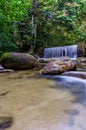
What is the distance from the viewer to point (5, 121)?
277cm

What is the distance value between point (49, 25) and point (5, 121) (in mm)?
12364

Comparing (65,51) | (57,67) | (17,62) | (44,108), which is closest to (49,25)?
(65,51)

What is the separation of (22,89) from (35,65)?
4267 mm

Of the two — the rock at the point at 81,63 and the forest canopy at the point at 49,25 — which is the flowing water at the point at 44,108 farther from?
the forest canopy at the point at 49,25

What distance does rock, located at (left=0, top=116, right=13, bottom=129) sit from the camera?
104 inches

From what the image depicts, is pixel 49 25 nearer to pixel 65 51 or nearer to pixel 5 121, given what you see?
pixel 65 51

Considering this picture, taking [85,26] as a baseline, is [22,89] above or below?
below

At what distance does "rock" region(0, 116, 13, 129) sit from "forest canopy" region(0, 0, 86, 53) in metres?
10.2

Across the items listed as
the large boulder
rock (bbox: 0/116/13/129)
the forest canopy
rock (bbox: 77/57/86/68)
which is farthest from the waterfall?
rock (bbox: 0/116/13/129)

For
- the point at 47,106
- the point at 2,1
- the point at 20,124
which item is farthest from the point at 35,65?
the point at 20,124

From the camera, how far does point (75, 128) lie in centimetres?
263

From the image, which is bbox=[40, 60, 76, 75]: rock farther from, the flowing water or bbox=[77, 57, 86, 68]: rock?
the flowing water

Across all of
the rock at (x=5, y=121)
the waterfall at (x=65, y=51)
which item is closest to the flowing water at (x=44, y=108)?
the rock at (x=5, y=121)

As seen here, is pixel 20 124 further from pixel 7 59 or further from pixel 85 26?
pixel 85 26
